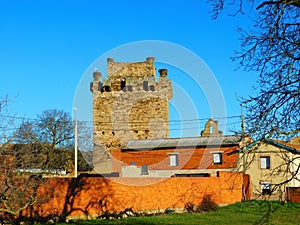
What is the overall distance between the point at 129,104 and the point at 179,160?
8.76 meters

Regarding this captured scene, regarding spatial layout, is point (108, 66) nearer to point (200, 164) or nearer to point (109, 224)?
point (200, 164)

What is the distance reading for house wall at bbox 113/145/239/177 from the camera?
110ft

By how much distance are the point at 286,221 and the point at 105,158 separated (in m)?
22.8

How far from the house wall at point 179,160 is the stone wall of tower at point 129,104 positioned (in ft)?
9.69

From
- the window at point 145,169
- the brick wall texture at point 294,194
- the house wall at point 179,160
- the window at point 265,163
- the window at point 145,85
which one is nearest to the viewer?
the brick wall texture at point 294,194

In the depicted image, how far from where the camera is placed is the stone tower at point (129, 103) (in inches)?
1539

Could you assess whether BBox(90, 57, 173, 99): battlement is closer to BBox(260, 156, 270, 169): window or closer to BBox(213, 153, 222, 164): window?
BBox(213, 153, 222, 164): window

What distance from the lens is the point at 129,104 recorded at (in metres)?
40.3

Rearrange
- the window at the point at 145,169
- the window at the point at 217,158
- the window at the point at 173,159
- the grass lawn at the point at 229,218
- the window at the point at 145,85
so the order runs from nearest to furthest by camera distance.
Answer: the grass lawn at the point at 229,218 < the window at the point at 217,158 < the window at the point at 145,169 < the window at the point at 173,159 < the window at the point at 145,85

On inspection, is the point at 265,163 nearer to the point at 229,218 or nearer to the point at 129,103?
the point at 129,103

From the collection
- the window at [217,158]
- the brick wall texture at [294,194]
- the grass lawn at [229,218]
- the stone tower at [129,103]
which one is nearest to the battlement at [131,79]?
the stone tower at [129,103]

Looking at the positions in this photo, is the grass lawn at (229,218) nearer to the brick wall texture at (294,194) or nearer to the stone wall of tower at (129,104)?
the brick wall texture at (294,194)

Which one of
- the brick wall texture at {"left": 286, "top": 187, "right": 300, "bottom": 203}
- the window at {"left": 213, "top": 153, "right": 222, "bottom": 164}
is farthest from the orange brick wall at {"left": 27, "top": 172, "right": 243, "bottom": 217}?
the window at {"left": 213, "top": 153, "right": 222, "bottom": 164}

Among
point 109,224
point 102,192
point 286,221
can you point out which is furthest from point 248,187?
point 109,224
